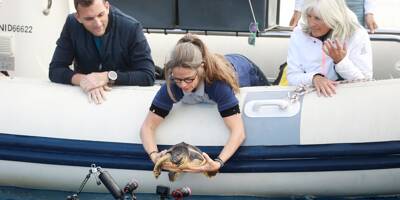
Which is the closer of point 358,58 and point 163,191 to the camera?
point 163,191

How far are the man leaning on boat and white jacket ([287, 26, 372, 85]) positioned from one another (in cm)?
61

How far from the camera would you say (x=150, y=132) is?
332 centimetres

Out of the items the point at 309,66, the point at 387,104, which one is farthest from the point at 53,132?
the point at 387,104

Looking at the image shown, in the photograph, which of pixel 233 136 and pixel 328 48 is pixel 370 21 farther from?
pixel 233 136

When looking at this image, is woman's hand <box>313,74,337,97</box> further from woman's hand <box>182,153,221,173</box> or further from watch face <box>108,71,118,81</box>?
watch face <box>108,71,118,81</box>

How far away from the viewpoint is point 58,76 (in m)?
3.57

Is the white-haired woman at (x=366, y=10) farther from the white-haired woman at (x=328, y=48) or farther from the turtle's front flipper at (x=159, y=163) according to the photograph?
the turtle's front flipper at (x=159, y=163)

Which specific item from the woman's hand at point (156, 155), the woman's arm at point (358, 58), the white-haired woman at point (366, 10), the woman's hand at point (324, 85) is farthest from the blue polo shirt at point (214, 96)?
the white-haired woman at point (366, 10)

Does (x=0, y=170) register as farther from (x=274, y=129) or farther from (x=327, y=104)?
(x=327, y=104)

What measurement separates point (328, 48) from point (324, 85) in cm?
17

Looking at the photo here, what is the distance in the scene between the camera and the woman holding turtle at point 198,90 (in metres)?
3.13

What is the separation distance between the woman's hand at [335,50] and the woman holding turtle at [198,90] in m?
0.39

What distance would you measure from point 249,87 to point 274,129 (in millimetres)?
276

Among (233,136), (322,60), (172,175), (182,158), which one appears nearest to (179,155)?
(182,158)
